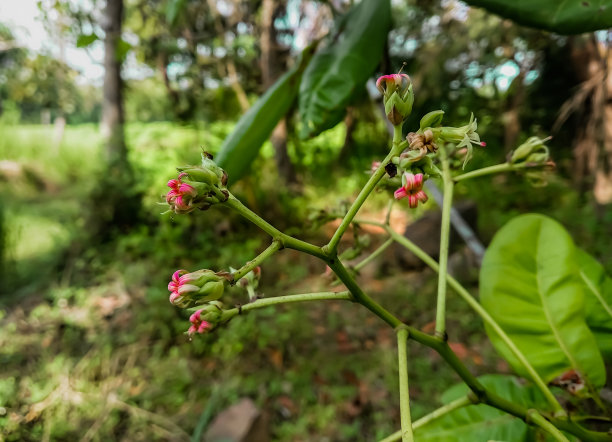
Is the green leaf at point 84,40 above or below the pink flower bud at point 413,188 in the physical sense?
above

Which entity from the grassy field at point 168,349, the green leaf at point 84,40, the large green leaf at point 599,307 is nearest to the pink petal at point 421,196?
the large green leaf at point 599,307

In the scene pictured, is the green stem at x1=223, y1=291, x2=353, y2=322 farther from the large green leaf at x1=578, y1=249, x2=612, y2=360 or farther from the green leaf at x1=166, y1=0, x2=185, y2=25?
the green leaf at x1=166, y1=0, x2=185, y2=25

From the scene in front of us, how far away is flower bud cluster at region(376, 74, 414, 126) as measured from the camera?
1.47 feet

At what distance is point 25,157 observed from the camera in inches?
359

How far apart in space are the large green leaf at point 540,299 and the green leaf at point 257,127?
21.2 inches

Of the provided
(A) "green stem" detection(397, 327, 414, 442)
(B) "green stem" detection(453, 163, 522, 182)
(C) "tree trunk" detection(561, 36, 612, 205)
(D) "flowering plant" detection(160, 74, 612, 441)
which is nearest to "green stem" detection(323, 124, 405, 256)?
(D) "flowering plant" detection(160, 74, 612, 441)

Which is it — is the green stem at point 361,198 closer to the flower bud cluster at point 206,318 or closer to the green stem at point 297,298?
the green stem at point 297,298

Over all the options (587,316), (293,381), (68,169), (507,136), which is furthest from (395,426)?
(68,169)

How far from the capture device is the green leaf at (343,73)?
2.66ft

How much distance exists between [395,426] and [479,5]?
1715 mm

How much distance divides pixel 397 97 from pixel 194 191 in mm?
245

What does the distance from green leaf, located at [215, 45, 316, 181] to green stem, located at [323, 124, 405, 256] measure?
46 centimetres

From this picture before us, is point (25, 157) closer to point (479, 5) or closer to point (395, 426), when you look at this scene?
point (395, 426)

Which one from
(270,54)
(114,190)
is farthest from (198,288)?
(270,54)
